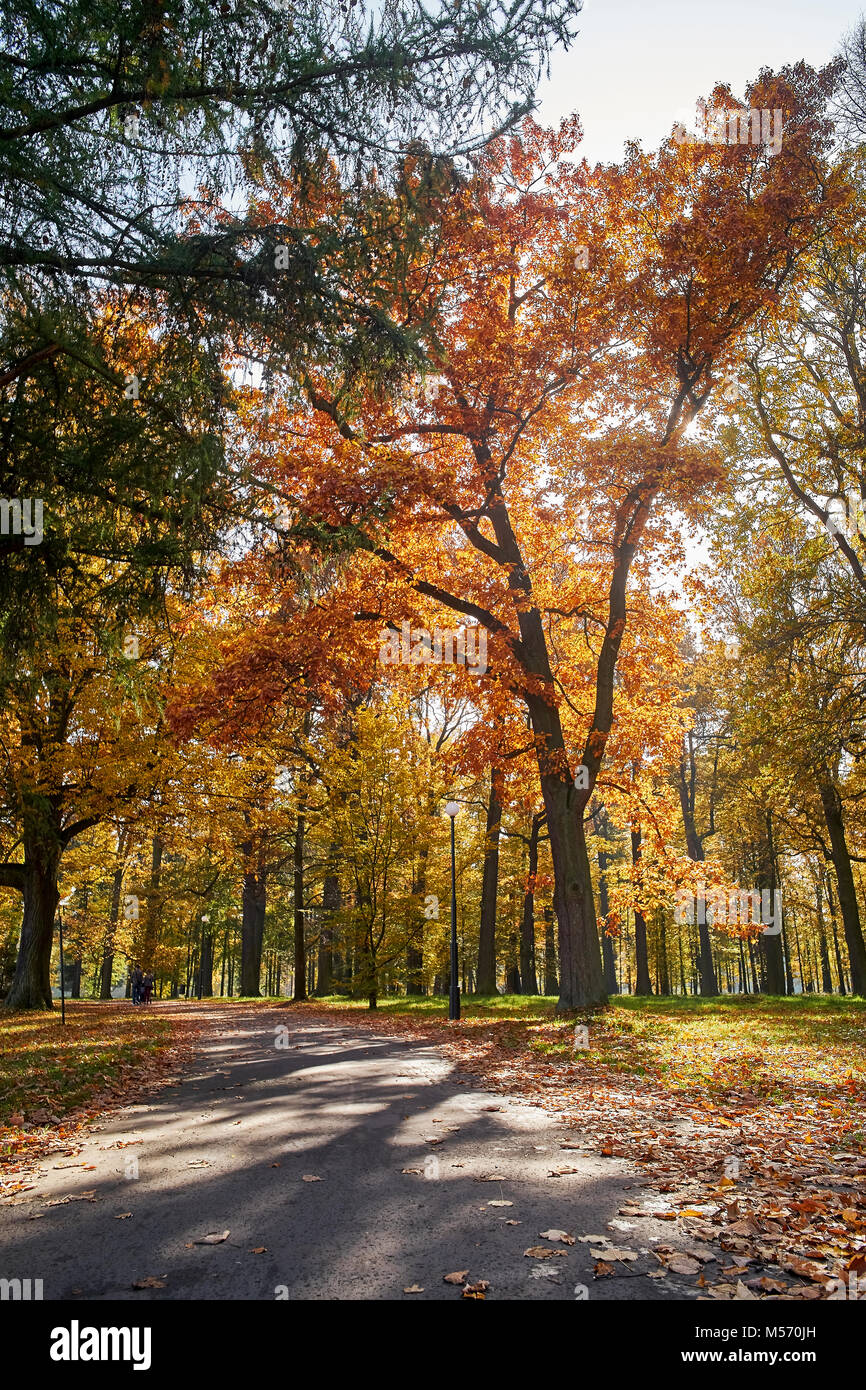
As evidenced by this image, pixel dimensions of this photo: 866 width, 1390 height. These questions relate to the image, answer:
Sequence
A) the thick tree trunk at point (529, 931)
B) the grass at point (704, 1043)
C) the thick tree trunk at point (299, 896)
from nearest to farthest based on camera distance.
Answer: the grass at point (704, 1043)
the thick tree trunk at point (299, 896)
the thick tree trunk at point (529, 931)

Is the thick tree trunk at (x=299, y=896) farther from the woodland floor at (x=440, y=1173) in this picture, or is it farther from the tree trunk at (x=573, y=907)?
the woodland floor at (x=440, y=1173)

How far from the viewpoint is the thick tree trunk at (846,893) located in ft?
72.9

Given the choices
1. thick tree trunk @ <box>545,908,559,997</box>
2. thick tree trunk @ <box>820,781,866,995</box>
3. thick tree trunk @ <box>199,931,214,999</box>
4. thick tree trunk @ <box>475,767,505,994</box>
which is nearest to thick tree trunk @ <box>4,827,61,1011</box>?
thick tree trunk @ <box>475,767,505,994</box>

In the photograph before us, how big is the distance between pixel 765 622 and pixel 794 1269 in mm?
14740

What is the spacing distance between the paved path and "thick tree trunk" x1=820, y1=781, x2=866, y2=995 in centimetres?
1864

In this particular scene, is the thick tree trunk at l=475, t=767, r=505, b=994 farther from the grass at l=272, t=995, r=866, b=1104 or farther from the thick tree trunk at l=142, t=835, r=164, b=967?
the thick tree trunk at l=142, t=835, r=164, b=967

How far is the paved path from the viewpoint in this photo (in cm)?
335

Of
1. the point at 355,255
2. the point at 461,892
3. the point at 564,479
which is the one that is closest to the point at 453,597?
the point at 564,479

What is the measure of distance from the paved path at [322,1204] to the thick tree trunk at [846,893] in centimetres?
1864

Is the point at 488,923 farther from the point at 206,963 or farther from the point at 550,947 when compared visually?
the point at 206,963

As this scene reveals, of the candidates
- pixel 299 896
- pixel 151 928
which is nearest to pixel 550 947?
pixel 151 928

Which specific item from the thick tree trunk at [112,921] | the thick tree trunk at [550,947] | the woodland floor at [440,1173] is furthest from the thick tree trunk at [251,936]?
the woodland floor at [440,1173]

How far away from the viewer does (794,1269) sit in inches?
131

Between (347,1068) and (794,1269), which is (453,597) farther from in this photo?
(794,1269)
